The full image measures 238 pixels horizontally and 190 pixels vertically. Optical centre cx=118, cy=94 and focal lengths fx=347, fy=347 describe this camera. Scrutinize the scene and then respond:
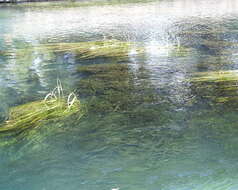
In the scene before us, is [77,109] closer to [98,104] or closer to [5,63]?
[98,104]

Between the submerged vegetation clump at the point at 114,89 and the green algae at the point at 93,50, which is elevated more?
the green algae at the point at 93,50

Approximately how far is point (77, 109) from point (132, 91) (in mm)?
1686

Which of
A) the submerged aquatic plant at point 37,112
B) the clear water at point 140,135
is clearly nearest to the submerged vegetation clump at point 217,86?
the clear water at point 140,135

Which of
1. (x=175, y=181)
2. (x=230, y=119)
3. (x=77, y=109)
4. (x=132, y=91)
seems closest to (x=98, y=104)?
(x=77, y=109)

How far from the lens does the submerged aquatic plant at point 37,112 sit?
6.23 meters

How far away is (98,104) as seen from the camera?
24.5 ft

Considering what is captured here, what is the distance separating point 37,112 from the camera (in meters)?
6.71

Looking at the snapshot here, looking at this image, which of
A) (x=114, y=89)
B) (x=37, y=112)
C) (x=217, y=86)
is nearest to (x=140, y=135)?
(x=37, y=112)

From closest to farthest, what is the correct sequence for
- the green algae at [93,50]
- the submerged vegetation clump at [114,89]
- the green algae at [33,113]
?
1. the green algae at [33,113]
2. the submerged vegetation clump at [114,89]
3. the green algae at [93,50]

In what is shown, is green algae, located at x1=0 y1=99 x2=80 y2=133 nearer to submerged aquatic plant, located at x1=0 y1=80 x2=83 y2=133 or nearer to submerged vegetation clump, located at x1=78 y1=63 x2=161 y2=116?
submerged aquatic plant, located at x1=0 y1=80 x2=83 y2=133

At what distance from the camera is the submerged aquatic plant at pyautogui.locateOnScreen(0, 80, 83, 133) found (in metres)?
6.23

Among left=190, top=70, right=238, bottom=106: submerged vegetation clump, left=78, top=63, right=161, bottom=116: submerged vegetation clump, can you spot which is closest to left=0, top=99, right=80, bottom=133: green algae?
left=78, top=63, right=161, bottom=116: submerged vegetation clump

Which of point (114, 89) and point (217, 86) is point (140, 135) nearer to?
point (114, 89)

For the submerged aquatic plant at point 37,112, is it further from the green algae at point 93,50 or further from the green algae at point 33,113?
the green algae at point 93,50
